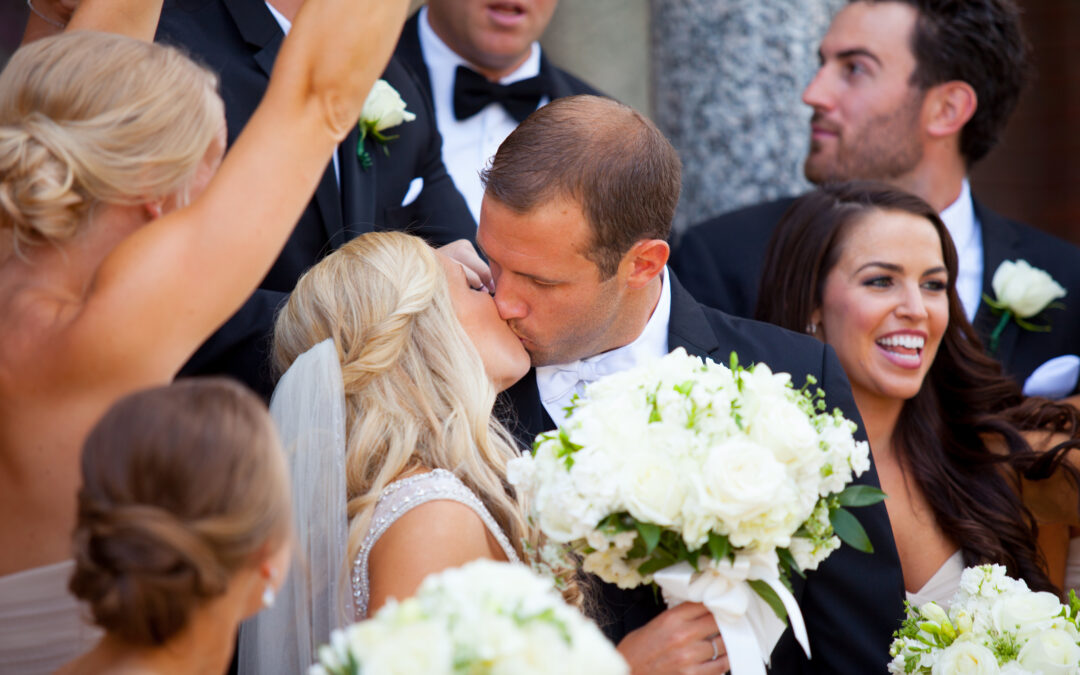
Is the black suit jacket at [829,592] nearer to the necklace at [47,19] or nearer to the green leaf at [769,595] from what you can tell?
the green leaf at [769,595]

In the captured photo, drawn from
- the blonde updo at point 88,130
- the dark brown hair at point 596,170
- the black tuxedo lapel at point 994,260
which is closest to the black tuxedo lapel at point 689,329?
the dark brown hair at point 596,170

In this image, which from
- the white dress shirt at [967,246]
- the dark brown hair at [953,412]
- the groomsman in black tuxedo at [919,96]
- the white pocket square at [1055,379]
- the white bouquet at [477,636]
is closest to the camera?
the white bouquet at [477,636]

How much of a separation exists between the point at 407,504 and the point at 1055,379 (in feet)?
11.0

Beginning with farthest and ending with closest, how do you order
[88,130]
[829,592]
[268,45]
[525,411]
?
[268,45] → [525,411] → [829,592] → [88,130]

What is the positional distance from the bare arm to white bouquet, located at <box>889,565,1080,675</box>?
4.48 feet

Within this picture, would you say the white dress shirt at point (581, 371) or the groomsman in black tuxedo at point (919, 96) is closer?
the white dress shirt at point (581, 371)

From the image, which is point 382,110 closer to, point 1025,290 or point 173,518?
point 173,518

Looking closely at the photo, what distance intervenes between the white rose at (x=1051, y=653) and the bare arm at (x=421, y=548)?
1568mm

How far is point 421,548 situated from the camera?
2750mm

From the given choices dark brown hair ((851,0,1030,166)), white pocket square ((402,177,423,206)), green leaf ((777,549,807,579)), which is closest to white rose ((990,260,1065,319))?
dark brown hair ((851,0,1030,166))

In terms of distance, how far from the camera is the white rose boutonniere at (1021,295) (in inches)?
203

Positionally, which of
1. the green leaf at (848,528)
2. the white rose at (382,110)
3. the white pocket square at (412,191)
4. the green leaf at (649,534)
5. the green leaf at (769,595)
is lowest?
the green leaf at (769,595)

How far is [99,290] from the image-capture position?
2.21m

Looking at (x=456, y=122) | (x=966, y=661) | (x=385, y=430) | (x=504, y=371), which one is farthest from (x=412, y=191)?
(x=966, y=661)
